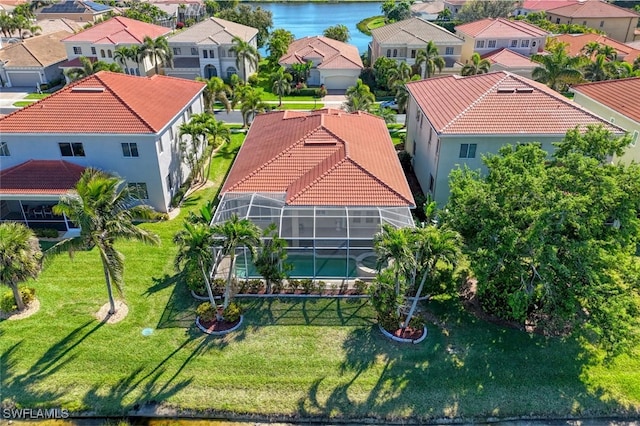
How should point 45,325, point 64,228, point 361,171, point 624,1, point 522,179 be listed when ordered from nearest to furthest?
point 522,179 < point 45,325 < point 361,171 < point 64,228 < point 624,1

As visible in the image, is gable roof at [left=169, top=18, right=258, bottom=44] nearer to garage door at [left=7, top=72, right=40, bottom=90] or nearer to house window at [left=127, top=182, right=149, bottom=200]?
garage door at [left=7, top=72, right=40, bottom=90]

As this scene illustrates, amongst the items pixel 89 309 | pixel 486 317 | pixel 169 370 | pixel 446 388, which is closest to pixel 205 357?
pixel 169 370

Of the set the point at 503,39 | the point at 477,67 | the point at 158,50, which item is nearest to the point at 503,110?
the point at 477,67

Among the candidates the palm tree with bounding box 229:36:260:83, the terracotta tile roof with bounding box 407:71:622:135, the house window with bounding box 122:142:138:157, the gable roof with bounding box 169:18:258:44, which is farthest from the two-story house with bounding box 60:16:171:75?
the terracotta tile roof with bounding box 407:71:622:135

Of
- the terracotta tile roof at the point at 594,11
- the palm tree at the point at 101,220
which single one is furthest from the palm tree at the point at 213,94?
the terracotta tile roof at the point at 594,11

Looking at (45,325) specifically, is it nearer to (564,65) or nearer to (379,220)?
(379,220)

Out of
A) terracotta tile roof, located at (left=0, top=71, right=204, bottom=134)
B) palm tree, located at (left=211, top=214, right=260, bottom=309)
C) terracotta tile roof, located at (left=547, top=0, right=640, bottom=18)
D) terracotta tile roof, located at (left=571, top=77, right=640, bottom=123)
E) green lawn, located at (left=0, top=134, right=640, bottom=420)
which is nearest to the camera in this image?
green lawn, located at (left=0, top=134, right=640, bottom=420)

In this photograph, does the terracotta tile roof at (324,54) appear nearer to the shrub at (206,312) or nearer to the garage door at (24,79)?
the garage door at (24,79)
